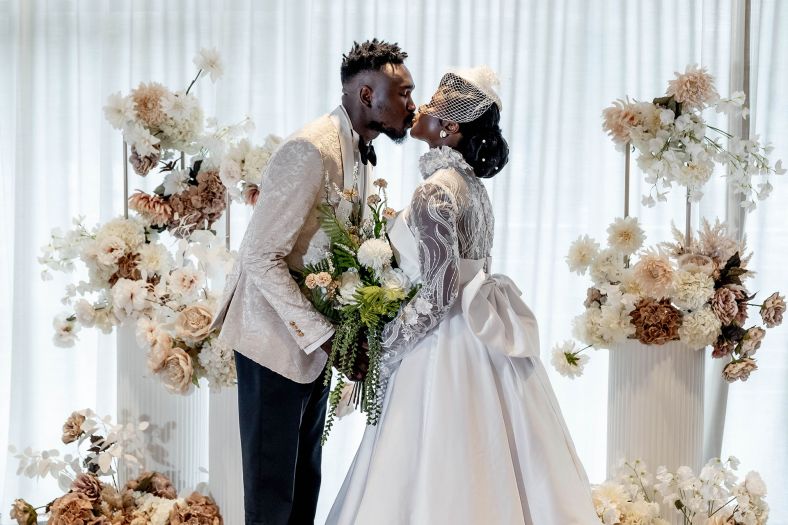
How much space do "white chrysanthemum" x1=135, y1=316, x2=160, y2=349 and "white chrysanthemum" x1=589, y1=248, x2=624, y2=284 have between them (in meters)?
1.72

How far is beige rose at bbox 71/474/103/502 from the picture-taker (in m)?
3.33

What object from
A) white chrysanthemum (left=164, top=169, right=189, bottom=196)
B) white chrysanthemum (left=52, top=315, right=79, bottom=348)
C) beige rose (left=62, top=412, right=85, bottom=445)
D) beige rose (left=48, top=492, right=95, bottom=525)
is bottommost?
beige rose (left=48, top=492, right=95, bottom=525)

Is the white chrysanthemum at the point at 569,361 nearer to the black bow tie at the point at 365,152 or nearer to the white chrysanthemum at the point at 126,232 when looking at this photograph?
the black bow tie at the point at 365,152

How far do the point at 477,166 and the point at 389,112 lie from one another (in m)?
0.34

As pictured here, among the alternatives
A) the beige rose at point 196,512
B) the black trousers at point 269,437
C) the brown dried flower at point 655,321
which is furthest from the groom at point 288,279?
the brown dried flower at point 655,321

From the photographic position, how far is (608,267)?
352 centimetres

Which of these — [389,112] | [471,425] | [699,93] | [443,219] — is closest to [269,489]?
[471,425]

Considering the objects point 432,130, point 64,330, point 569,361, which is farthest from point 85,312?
point 569,361

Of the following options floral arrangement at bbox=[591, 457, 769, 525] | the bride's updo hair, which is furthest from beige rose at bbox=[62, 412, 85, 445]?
floral arrangement at bbox=[591, 457, 769, 525]

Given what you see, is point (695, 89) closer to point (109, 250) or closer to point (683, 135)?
point (683, 135)

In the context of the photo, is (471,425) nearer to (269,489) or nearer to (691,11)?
(269,489)

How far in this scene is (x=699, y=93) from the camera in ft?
11.0

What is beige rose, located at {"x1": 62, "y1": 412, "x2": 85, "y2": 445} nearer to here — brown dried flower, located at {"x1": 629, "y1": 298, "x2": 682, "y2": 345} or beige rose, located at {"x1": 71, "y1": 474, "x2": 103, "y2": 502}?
beige rose, located at {"x1": 71, "y1": 474, "x2": 103, "y2": 502}

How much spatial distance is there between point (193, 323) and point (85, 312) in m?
0.48
